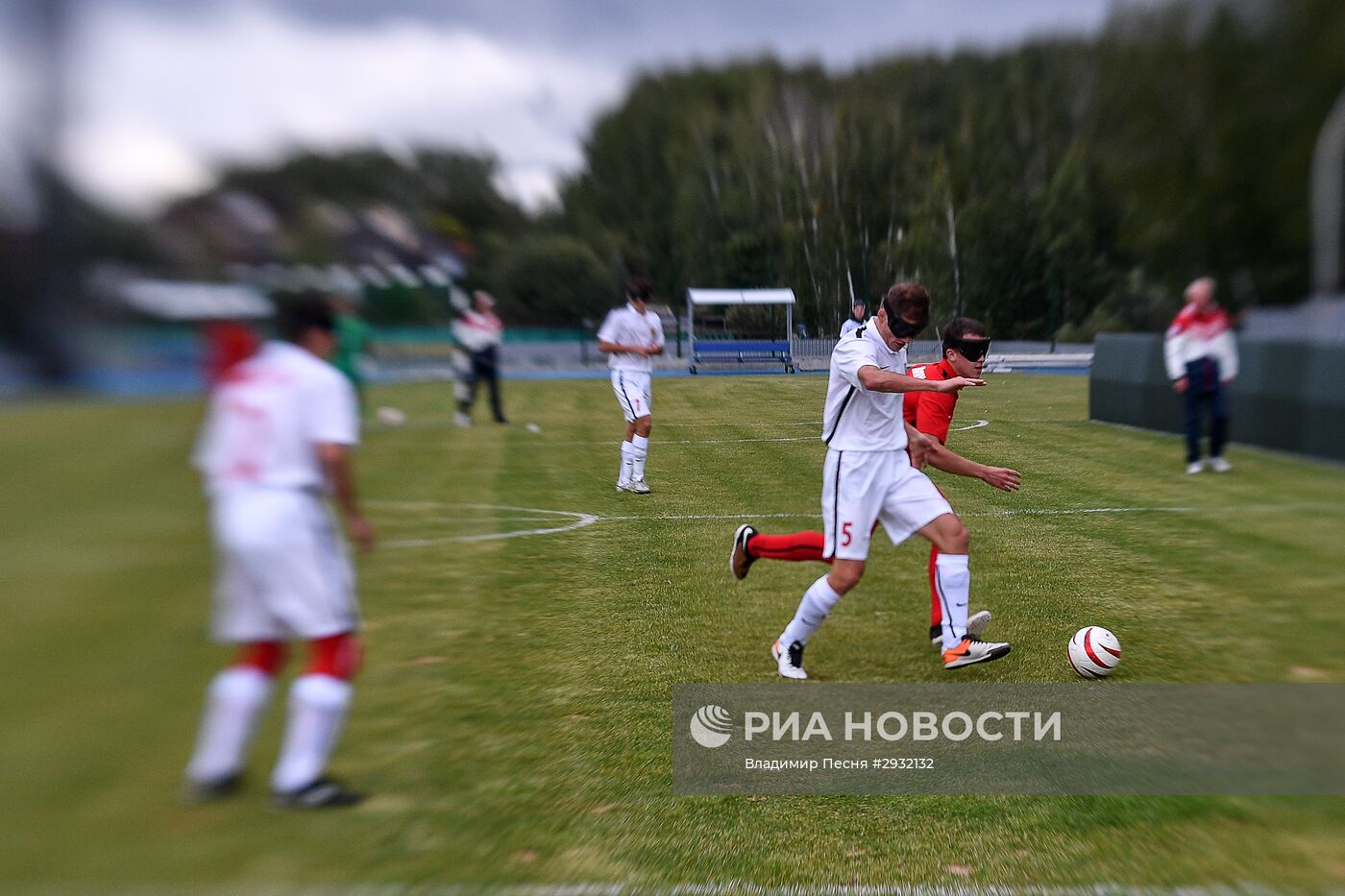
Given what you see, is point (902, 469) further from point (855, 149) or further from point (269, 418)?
point (269, 418)

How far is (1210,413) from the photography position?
6965mm

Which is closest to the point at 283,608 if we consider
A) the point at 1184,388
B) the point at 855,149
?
the point at 855,149

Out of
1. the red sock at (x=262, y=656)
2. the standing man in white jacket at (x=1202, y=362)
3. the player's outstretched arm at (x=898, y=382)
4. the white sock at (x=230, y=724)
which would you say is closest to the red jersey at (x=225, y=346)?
the red sock at (x=262, y=656)

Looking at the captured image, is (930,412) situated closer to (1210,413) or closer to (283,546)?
(1210,413)

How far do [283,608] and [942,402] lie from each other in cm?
334

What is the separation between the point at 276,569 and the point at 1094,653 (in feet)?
12.1

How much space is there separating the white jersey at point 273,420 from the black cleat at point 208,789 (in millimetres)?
987

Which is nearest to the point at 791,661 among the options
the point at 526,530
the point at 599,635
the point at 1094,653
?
the point at 599,635

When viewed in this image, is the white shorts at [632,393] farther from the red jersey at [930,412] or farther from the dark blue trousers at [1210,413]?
the dark blue trousers at [1210,413]

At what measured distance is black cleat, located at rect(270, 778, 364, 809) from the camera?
3.38 m

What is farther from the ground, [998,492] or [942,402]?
[942,402]

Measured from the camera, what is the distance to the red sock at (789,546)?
16.5ft

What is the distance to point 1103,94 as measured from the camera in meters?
4.53

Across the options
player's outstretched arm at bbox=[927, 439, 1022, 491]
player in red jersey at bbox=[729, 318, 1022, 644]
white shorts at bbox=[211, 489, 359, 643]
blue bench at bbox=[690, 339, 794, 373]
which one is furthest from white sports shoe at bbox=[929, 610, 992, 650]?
white shorts at bbox=[211, 489, 359, 643]
